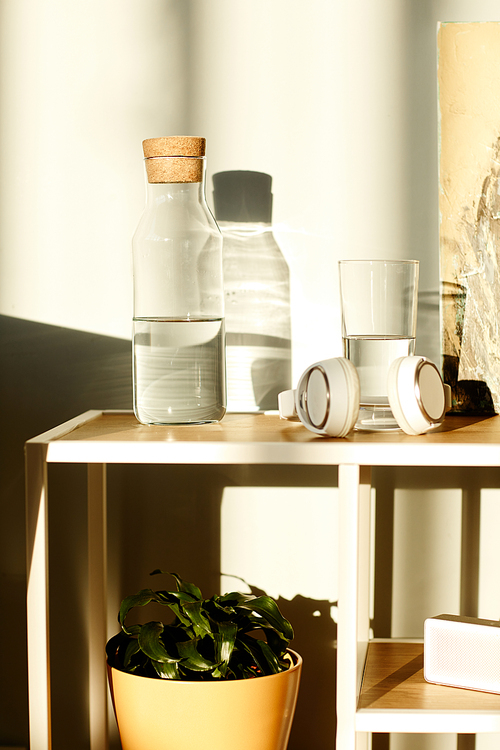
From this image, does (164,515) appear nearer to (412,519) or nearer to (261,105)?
(412,519)

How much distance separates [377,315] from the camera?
942mm

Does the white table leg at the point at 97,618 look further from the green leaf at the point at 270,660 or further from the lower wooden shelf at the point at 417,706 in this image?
the lower wooden shelf at the point at 417,706

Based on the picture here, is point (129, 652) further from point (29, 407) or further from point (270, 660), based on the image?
point (29, 407)

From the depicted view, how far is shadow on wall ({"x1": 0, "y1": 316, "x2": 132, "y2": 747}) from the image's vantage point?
117 cm

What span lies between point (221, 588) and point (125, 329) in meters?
0.44

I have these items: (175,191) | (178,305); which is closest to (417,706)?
(178,305)

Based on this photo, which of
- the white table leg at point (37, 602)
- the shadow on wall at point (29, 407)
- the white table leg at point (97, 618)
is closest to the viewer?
the white table leg at point (37, 602)

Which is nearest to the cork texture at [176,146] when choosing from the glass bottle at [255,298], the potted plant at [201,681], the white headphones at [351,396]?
the glass bottle at [255,298]

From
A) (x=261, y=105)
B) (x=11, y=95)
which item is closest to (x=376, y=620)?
(x=261, y=105)

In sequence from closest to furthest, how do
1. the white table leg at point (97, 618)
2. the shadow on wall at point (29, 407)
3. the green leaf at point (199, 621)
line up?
the green leaf at point (199, 621), the white table leg at point (97, 618), the shadow on wall at point (29, 407)

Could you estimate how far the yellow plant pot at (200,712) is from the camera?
2.87 ft

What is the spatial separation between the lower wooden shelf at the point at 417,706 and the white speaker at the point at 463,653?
0.01 metres

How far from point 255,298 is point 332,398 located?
0.37 metres

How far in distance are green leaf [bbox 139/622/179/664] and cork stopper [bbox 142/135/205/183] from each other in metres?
0.56
